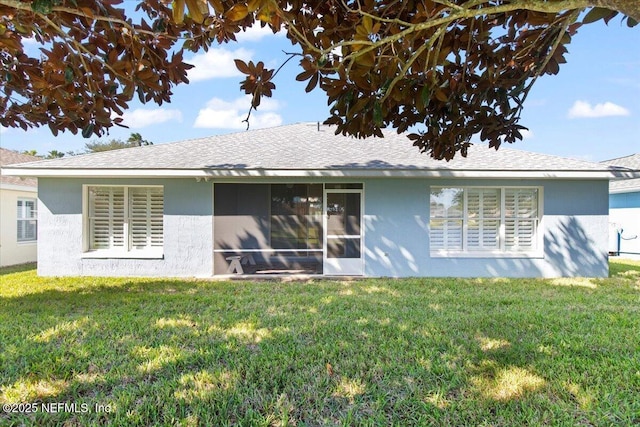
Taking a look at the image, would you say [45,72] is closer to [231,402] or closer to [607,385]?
[231,402]

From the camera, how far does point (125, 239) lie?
9438 millimetres

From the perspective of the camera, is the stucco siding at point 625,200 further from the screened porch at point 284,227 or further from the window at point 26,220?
the window at point 26,220

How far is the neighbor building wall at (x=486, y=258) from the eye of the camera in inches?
358

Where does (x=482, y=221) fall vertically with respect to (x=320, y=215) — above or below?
below

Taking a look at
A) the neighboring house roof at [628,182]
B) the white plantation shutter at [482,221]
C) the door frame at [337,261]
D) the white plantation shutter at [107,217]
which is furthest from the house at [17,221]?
the neighboring house roof at [628,182]

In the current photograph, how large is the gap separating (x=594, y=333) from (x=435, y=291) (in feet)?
9.70

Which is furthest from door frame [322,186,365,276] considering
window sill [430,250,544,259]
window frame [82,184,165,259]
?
window frame [82,184,165,259]

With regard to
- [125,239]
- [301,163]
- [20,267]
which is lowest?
[20,267]

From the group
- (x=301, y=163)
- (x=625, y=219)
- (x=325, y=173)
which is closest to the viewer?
(x=325, y=173)

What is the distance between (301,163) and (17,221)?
11.4 metres

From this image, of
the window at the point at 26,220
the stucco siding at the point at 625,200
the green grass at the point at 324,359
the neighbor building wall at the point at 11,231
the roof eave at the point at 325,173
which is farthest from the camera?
the stucco siding at the point at 625,200

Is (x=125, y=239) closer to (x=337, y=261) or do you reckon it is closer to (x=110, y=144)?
(x=337, y=261)

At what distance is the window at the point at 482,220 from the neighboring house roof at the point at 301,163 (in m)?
0.91

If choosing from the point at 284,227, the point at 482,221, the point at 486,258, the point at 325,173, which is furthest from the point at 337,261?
the point at 482,221
